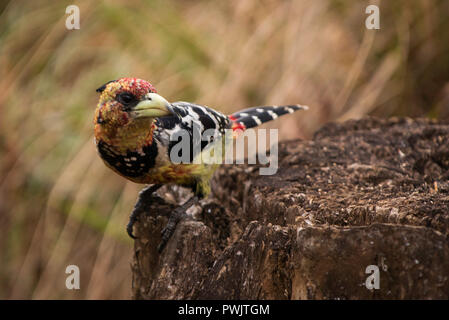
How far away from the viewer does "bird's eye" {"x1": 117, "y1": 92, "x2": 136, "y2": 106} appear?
2.14 metres

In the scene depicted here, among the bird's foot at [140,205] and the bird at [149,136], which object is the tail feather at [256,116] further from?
the bird's foot at [140,205]

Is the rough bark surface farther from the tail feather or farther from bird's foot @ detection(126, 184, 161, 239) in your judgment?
the tail feather

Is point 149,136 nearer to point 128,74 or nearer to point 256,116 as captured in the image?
point 256,116

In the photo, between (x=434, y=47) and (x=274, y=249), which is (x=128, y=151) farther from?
(x=434, y=47)

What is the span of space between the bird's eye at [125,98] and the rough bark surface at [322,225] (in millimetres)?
575

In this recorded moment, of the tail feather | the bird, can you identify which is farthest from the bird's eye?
the tail feather

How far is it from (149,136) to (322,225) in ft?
3.12

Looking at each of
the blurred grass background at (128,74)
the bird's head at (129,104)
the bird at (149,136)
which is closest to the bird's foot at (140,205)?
the bird at (149,136)

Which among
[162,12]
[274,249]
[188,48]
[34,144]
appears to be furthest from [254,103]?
[274,249]

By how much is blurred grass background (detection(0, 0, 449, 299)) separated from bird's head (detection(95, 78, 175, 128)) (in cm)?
Result: 172

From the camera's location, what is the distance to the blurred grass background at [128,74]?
388cm

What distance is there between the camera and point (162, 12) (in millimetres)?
4203

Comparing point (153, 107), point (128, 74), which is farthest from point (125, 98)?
point (128, 74)

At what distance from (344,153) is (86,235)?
84.2 inches
